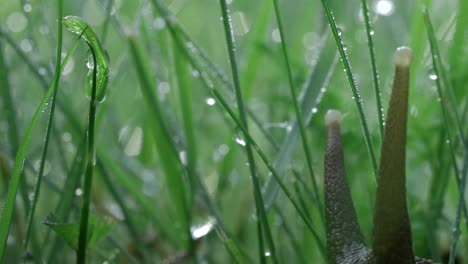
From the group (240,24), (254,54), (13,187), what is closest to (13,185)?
(13,187)

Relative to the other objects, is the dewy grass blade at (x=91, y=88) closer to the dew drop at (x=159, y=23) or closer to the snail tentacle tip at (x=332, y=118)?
→ the snail tentacle tip at (x=332, y=118)

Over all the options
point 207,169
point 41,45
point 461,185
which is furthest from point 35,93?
point 461,185

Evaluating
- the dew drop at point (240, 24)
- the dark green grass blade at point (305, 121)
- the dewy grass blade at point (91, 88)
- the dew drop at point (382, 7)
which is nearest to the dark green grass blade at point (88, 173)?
the dewy grass blade at point (91, 88)

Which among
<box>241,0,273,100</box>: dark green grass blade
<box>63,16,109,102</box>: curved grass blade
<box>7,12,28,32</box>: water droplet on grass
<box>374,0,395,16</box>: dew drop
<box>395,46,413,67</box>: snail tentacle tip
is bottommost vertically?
<box>395,46,413,67</box>: snail tentacle tip

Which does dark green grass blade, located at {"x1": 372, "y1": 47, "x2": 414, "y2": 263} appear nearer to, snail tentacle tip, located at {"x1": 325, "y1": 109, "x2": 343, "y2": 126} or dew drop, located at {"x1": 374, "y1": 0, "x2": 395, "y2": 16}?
snail tentacle tip, located at {"x1": 325, "y1": 109, "x2": 343, "y2": 126}

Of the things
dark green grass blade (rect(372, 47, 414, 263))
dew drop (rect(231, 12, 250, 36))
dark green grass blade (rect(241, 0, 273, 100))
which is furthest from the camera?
dew drop (rect(231, 12, 250, 36))

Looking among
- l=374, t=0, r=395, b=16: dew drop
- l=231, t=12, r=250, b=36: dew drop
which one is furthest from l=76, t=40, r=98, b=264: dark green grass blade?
l=231, t=12, r=250, b=36: dew drop

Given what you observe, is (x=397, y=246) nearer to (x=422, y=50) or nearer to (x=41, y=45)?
(x=422, y=50)
